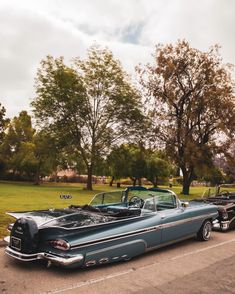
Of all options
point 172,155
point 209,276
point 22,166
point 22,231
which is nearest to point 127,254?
point 209,276

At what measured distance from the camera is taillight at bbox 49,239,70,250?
221 inches

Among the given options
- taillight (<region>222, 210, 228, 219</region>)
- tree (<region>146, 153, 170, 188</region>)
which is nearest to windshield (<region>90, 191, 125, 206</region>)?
taillight (<region>222, 210, 228, 219</region>)

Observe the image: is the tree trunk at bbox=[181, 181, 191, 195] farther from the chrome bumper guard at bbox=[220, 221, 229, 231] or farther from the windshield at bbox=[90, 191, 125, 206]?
the windshield at bbox=[90, 191, 125, 206]

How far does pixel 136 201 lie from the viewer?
8391mm

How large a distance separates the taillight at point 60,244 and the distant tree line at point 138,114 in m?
24.3

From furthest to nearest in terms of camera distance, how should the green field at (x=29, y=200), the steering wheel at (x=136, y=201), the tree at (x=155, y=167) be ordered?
the tree at (x=155, y=167)
the green field at (x=29, y=200)
the steering wheel at (x=136, y=201)

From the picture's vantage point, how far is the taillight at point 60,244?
560 centimetres

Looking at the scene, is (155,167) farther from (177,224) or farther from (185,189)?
(177,224)

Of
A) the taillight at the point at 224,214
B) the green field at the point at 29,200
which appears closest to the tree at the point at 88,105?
the green field at the point at 29,200

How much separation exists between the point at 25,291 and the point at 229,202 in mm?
7992

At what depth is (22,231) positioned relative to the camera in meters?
5.86

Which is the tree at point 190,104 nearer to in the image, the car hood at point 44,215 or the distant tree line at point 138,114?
the distant tree line at point 138,114

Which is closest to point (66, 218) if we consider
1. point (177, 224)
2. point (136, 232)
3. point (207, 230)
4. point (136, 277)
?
point (136, 232)

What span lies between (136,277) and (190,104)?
26.4 meters
